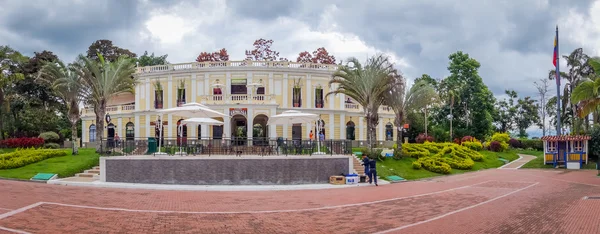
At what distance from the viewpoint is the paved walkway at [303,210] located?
12188 mm

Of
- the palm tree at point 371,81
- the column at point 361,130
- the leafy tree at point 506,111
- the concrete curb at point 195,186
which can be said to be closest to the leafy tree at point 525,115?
the leafy tree at point 506,111

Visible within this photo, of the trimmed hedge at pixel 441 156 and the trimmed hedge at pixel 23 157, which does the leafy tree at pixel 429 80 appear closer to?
the trimmed hedge at pixel 441 156

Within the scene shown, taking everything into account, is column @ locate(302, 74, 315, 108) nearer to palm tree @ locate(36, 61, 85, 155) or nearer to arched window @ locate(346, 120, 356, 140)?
arched window @ locate(346, 120, 356, 140)

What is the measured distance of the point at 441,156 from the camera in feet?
119

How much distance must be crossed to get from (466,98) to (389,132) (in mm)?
13992

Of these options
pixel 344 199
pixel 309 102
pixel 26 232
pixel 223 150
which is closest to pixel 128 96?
pixel 309 102

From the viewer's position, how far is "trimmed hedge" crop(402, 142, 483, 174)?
32312mm

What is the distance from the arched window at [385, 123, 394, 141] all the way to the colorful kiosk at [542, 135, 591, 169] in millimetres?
16925

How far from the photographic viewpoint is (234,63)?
45.9m

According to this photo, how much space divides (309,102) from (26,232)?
36401 millimetres

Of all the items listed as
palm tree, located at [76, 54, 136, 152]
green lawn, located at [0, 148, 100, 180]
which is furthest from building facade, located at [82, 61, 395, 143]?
green lawn, located at [0, 148, 100, 180]

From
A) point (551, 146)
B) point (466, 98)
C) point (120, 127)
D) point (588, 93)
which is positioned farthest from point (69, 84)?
point (466, 98)

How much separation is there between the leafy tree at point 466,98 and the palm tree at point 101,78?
3773 centimetres

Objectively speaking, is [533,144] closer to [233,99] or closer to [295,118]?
[233,99]
